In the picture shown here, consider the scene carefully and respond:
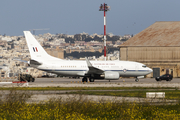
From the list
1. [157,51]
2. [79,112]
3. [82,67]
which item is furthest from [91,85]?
[157,51]

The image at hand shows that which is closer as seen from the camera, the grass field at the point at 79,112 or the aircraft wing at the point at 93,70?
the grass field at the point at 79,112

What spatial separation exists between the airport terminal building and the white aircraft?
82.6 ft

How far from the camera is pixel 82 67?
5206cm

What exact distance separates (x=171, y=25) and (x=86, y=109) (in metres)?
75.3

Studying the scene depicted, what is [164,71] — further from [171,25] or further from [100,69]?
[100,69]

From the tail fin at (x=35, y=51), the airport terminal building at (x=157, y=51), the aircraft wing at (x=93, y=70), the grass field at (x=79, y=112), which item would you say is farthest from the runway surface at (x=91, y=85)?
the airport terminal building at (x=157, y=51)

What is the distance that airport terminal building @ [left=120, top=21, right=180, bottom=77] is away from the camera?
256 ft

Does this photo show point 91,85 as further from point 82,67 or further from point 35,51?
point 35,51

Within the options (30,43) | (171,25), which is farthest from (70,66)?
(171,25)

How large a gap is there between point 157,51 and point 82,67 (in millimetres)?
33257

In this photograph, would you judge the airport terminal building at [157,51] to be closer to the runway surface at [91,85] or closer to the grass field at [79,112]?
the runway surface at [91,85]

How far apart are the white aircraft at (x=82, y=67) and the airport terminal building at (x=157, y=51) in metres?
25.2

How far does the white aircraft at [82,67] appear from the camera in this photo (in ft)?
167

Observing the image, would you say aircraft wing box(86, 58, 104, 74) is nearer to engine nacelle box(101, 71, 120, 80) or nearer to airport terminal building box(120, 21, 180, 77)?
engine nacelle box(101, 71, 120, 80)
